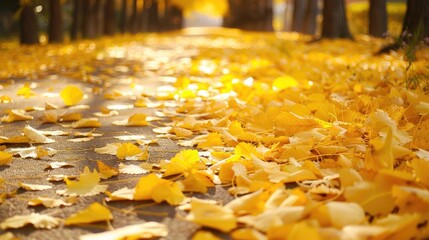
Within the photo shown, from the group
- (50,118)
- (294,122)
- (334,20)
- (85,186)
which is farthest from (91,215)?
(334,20)

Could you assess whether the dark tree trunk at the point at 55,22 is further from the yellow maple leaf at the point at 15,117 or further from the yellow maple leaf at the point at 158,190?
the yellow maple leaf at the point at 158,190

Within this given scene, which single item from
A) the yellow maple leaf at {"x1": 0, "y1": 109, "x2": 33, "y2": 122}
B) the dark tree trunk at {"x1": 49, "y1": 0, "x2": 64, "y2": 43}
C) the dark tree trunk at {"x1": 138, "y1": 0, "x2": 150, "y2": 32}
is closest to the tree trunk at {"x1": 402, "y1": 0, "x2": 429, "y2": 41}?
the yellow maple leaf at {"x1": 0, "y1": 109, "x2": 33, "y2": 122}

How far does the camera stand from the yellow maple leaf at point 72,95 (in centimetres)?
383

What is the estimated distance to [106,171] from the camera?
2082 millimetres

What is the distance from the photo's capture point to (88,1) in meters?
17.2

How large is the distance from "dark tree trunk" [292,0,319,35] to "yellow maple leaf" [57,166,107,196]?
51.7 feet

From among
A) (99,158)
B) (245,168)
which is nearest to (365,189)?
(245,168)

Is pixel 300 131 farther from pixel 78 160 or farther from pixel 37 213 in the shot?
pixel 37 213

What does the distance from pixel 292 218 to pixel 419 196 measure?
360mm

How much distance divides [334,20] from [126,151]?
984cm

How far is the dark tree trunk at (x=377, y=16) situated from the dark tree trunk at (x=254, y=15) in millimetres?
14573

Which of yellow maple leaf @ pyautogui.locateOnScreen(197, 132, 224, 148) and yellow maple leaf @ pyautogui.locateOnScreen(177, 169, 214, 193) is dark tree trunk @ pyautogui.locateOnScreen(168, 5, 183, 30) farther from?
yellow maple leaf @ pyautogui.locateOnScreen(177, 169, 214, 193)

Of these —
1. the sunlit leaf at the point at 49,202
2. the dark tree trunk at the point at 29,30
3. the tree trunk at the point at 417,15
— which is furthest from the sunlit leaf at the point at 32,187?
the dark tree trunk at the point at 29,30

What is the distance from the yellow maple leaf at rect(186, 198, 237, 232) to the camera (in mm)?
1463
